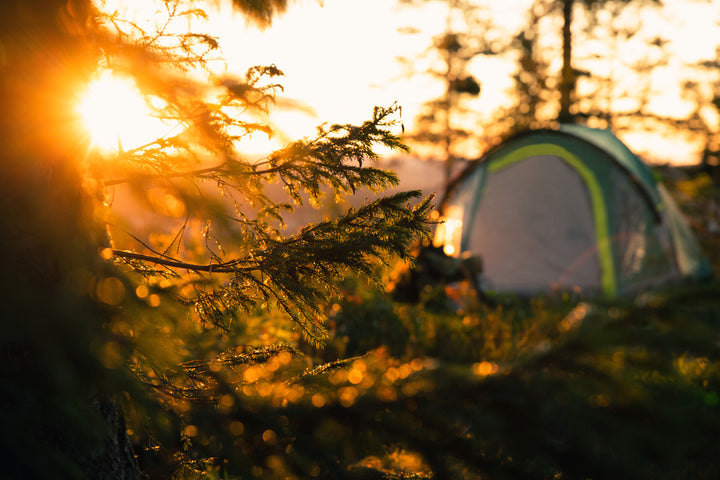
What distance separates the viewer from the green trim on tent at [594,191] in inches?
348

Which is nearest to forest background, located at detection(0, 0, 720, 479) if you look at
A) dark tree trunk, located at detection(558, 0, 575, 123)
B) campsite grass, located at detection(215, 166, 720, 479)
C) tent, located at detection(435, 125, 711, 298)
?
campsite grass, located at detection(215, 166, 720, 479)

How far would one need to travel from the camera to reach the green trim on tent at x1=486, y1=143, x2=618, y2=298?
8.83m

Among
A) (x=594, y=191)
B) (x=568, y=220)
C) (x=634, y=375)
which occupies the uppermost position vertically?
(x=634, y=375)

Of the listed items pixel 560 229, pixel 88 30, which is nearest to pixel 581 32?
pixel 560 229

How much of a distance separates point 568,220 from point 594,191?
0.76 meters

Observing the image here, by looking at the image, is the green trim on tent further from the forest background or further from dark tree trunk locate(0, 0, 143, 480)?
dark tree trunk locate(0, 0, 143, 480)

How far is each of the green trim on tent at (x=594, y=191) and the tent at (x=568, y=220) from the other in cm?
2

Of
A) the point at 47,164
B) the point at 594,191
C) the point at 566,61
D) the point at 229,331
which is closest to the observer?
the point at 47,164

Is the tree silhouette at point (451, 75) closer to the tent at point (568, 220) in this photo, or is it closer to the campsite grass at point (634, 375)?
the tent at point (568, 220)

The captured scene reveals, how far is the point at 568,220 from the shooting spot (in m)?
9.59

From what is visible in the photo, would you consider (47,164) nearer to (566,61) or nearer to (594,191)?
(594,191)

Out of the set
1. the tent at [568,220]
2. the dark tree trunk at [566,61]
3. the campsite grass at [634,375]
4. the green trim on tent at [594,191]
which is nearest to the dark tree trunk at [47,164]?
the campsite grass at [634,375]

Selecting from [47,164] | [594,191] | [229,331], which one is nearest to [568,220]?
[594,191]

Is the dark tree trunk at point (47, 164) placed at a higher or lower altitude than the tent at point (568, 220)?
higher
